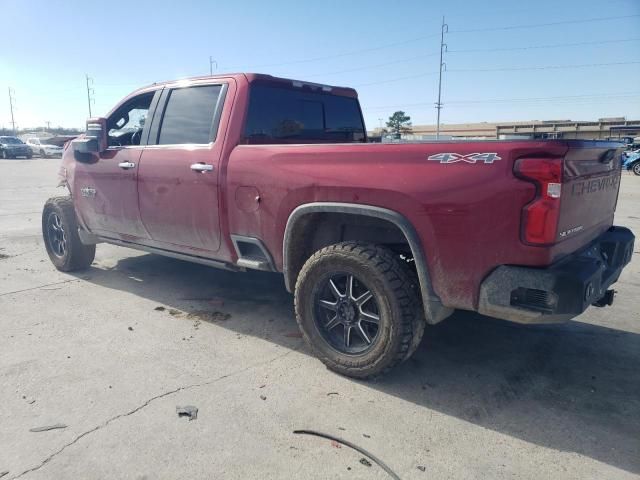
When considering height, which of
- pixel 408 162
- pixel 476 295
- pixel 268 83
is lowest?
pixel 476 295

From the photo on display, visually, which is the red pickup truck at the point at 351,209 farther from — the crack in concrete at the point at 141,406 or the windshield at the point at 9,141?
the windshield at the point at 9,141

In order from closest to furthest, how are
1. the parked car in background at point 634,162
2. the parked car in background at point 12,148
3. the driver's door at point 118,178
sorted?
the driver's door at point 118,178, the parked car in background at point 634,162, the parked car in background at point 12,148

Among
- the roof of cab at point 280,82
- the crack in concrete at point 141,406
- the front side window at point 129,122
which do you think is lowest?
the crack in concrete at point 141,406

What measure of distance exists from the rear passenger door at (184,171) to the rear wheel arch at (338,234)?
80cm

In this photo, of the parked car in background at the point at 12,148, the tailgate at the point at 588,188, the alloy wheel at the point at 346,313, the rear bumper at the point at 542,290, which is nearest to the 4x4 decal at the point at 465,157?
the tailgate at the point at 588,188

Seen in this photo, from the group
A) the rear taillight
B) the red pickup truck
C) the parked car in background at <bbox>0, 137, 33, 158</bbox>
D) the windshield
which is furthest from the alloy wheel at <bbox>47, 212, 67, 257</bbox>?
the windshield

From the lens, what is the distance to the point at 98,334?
4.05 metres

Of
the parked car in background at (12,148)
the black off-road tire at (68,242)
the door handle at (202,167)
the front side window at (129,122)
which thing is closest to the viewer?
the door handle at (202,167)

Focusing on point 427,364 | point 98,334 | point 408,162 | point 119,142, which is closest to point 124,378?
point 98,334

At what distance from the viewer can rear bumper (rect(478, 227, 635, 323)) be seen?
2.52 m

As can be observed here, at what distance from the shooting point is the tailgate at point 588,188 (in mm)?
2602

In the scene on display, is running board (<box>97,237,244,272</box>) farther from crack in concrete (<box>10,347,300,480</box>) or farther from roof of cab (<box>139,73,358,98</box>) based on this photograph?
roof of cab (<box>139,73,358,98</box>)

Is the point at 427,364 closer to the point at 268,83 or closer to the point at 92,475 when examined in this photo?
the point at 92,475

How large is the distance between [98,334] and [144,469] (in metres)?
1.94
